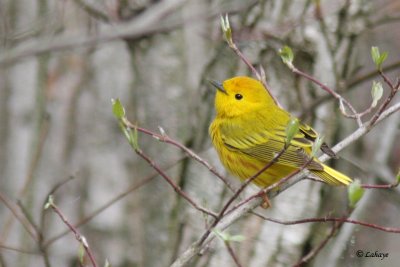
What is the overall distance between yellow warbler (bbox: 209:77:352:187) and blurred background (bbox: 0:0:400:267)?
40 centimetres

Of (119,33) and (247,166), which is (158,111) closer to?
(119,33)

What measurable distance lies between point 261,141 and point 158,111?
1.60m

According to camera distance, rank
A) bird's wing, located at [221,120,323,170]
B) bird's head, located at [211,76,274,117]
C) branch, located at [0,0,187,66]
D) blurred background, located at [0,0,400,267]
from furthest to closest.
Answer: blurred background, located at [0,0,400,267]
branch, located at [0,0,187,66]
bird's head, located at [211,76,274,117]
bird's wing, located at [221,120,323,170]

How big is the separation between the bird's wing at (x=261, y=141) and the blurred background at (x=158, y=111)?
423 millimetres

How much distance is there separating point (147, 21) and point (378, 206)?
3.47 meters

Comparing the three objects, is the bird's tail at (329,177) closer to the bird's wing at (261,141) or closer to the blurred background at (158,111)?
the bird's wing at (261,141)

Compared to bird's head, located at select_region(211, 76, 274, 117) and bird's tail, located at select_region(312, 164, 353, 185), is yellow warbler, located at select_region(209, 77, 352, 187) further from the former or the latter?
bird's tail, located at select_region(312, 164, 353, 185)

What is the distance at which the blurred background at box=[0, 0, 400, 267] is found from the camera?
4680 mm

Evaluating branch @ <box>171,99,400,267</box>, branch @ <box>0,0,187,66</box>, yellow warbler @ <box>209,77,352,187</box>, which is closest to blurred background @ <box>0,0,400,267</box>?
branch @ <box>0,0,187,66</box>

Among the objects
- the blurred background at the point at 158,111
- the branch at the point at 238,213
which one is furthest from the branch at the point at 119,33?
the branch at the point at 238,213

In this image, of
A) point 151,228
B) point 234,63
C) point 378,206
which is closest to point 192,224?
point 151,228

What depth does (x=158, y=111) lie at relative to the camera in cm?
535

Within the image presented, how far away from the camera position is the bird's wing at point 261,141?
12.2 ft

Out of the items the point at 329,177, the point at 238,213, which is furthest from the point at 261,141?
the point at 238,213
